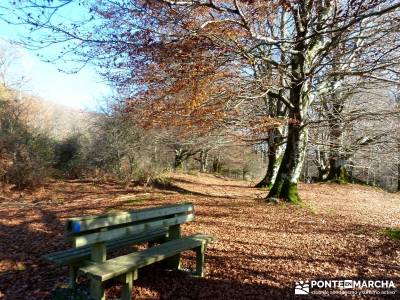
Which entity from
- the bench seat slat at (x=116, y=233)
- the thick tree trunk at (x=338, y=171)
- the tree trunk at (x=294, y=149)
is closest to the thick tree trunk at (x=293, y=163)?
the tree trunk at (x=294, y=149)

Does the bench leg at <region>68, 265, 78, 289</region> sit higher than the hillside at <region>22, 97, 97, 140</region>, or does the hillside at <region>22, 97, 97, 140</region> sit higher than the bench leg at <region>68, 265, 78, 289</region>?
the hillside at <region>22, 97, 97, 140</region>

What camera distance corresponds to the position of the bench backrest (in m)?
3.64

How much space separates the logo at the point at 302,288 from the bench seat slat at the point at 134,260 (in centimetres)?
136

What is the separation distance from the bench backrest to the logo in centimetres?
180

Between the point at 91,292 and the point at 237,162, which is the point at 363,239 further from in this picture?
the point at 237,162

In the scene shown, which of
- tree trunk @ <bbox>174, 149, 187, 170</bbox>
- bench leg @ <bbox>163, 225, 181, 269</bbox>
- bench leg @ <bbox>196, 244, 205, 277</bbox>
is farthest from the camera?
tree trunk @ <bbox>174, 149, 187, 170</bbox>

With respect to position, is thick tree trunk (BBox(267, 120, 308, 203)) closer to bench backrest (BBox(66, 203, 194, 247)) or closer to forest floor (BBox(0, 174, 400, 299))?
forest floor (BBox(0, 174, 400, 299))

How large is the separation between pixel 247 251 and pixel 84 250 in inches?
104

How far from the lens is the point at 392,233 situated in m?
6.95

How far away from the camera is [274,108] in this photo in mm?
15266

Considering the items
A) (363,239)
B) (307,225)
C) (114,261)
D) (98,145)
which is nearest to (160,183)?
(98,145)

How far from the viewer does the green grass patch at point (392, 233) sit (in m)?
6.65

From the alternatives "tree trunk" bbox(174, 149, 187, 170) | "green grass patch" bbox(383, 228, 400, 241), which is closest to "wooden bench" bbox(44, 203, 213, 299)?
"green grass patch" bbox(383, 228, 400, 241)

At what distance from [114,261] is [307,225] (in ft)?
16.2
